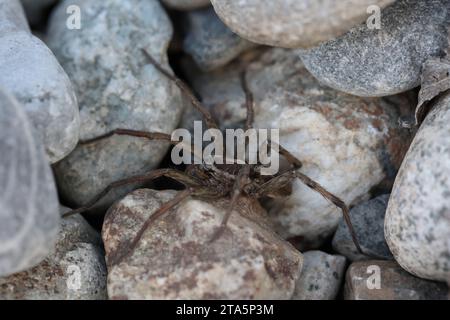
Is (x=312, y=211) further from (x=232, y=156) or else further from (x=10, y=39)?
(x=10, y=39)

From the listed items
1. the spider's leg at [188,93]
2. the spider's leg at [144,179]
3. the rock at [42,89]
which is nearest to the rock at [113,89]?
the spider's leg at [188,93]

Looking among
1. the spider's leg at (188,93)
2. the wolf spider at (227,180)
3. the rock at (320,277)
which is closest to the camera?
the rock at (320,277)

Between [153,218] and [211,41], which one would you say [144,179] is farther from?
[211,41]

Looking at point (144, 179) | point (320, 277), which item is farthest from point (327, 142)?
point (144, 179)

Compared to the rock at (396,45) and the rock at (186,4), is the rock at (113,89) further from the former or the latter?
the rock at (396,45)
